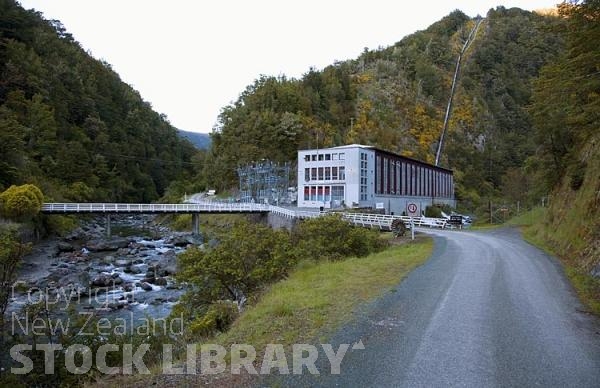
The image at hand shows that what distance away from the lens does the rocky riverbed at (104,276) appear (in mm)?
17562

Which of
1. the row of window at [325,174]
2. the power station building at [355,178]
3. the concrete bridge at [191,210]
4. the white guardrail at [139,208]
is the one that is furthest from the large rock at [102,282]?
the row of window at [325,174]

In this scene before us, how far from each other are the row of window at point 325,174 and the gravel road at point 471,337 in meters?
37.0

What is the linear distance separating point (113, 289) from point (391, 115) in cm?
7686

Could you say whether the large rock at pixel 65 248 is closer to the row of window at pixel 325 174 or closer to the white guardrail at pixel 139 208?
the white guardrail at pixel 139 208

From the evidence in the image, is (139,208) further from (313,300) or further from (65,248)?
(313,300)

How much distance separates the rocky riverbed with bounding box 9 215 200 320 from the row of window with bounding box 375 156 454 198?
76.1 ft

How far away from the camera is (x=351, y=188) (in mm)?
47812

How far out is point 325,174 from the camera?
166 ft

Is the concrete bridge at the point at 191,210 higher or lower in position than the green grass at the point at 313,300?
higher

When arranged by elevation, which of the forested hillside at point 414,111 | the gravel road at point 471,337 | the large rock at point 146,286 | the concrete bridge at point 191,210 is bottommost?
the large rock at point 146,286

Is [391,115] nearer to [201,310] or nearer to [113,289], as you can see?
[113,289]

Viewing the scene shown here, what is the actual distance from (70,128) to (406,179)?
58.4 m

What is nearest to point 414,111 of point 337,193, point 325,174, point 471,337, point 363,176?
point 325,174

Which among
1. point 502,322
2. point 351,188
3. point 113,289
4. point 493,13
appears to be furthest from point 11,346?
point 493,13
